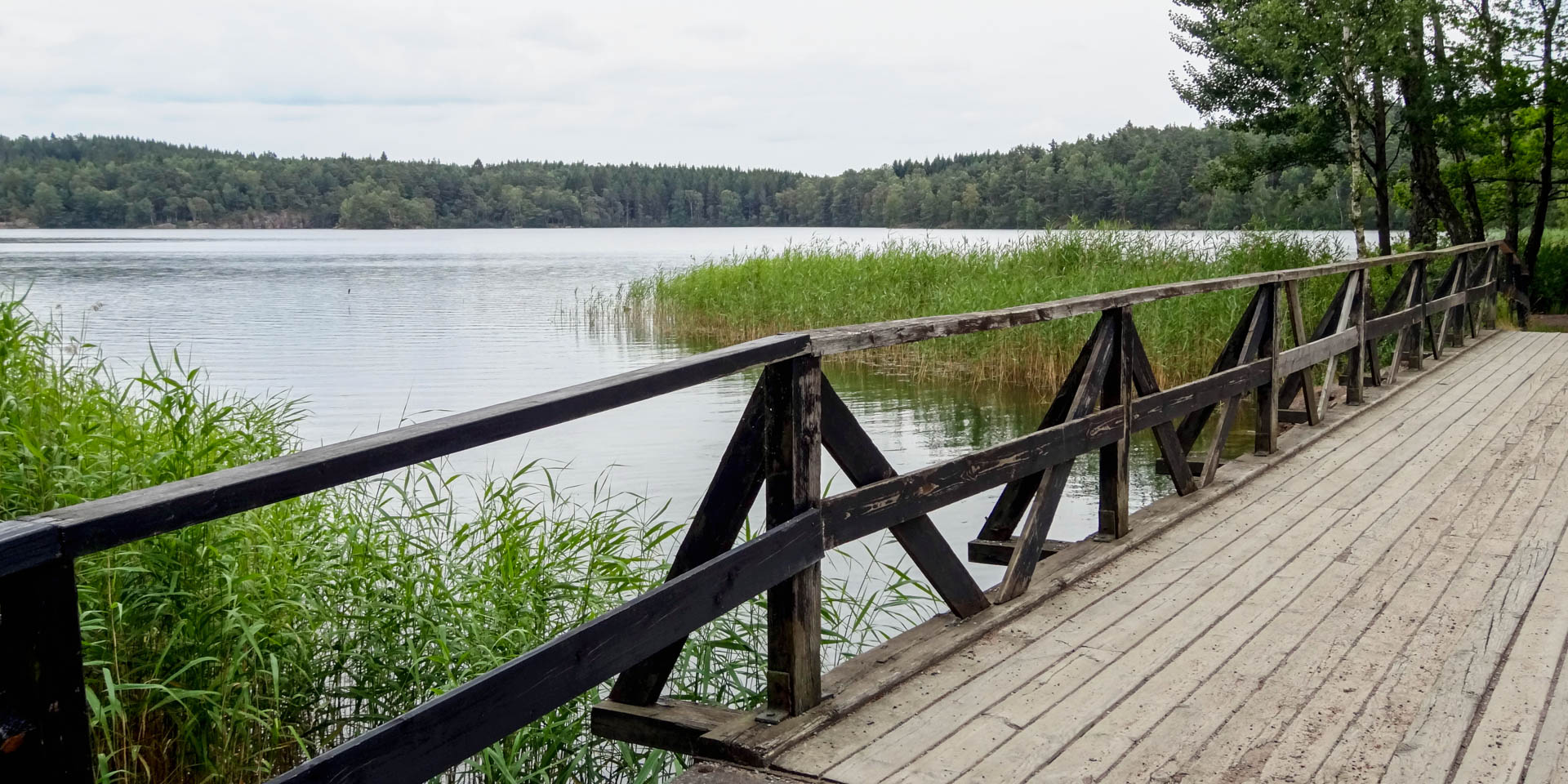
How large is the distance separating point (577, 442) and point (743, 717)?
8.98 metres

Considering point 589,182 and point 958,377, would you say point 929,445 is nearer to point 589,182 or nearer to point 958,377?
point 958,377

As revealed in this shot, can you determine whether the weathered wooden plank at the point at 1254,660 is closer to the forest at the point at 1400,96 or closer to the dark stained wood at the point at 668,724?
the dark stained wood at the point at 668,724

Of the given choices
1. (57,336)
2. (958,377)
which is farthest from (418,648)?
(958,377)

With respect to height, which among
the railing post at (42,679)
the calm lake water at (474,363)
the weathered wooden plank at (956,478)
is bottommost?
the calm lake water at (474,363)

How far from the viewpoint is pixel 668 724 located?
316 cm

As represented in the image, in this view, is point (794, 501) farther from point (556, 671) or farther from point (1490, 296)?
point (1490, 296)

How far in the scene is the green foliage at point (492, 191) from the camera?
6919 centimetres

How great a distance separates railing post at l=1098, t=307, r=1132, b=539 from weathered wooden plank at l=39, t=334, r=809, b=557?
2.39 m

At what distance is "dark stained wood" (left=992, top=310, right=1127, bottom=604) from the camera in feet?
14.3

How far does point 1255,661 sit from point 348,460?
2.80 meters

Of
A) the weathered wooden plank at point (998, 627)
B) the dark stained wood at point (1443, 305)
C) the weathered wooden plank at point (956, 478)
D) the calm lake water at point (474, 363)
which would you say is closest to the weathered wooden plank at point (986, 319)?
the weathered wooden plank at point (956, 478)

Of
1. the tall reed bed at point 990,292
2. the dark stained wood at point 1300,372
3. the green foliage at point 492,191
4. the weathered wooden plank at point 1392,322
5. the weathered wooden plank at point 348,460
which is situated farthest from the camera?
the green foliage at point 492,191

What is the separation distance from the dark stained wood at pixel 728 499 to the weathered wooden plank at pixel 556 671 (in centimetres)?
9

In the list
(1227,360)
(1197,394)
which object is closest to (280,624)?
(1197,394)
